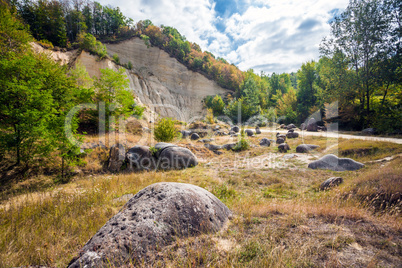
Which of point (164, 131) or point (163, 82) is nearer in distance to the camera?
point (164, 131)

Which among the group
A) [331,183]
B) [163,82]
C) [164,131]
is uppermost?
[163,82]

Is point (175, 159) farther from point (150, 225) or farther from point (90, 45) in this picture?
point (90, 45)

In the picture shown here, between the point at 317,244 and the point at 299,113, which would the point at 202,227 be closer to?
the point at 317,244

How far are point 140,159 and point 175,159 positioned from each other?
2.13 meters

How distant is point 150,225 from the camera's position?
2348 millimetres

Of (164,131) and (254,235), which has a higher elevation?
(164,131)

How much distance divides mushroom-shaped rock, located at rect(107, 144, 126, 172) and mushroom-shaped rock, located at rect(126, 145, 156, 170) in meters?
0.34

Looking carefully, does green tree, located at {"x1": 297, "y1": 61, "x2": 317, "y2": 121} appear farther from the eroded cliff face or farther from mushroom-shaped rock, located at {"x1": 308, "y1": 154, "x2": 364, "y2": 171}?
mushroom-shaped rock, located at {"x1": 308, "y1": 154, "x2": 364, "y2": 171}

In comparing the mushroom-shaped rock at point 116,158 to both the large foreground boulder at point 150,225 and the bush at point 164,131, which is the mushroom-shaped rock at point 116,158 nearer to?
the bush at point 164,131

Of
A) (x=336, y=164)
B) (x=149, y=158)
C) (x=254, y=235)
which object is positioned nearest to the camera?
(x=254, y=235)

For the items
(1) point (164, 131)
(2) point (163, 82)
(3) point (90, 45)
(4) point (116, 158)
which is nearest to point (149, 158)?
(4) point (116, 158)

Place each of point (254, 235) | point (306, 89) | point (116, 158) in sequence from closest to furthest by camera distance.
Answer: point (254, 235)
point (116, 158)
point (306, 89)

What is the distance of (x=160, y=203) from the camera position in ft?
8.86

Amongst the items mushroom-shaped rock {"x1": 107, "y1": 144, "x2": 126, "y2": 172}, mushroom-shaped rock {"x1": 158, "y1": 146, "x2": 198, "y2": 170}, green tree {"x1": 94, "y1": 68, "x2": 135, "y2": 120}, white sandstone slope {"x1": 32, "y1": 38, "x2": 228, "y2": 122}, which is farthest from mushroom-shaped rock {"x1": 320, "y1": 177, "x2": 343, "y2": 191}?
white sandstone slope {"x1": 32, "y1": 38, "x2": 228, "y2": 122}
